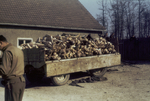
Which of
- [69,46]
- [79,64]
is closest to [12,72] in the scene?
[79,64]

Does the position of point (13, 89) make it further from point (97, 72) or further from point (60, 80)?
point (97, 72)

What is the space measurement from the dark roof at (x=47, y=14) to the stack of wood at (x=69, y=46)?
17.7 ft

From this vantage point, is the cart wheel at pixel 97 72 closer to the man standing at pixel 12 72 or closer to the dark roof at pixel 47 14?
the man standing at pixel 12 72

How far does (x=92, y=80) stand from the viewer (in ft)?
27.3

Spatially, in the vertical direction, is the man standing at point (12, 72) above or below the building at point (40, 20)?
below

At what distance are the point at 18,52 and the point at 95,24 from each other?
50.2 ft

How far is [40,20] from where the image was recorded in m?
14.0

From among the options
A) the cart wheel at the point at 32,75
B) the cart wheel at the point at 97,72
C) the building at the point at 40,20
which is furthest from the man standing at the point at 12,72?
the building at the point at 40,20

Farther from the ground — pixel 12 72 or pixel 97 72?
pixel 12 72

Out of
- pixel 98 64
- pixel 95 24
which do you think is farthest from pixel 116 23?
pixel 98 64

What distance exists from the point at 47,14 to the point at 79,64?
906 centimetres

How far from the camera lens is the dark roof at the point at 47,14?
42.4ft

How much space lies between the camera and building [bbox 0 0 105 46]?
12.4 metres

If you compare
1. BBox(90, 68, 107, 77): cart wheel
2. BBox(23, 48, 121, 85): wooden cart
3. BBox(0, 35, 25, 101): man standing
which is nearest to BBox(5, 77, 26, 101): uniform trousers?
BBox(0, 35, 25, 101): man standing
